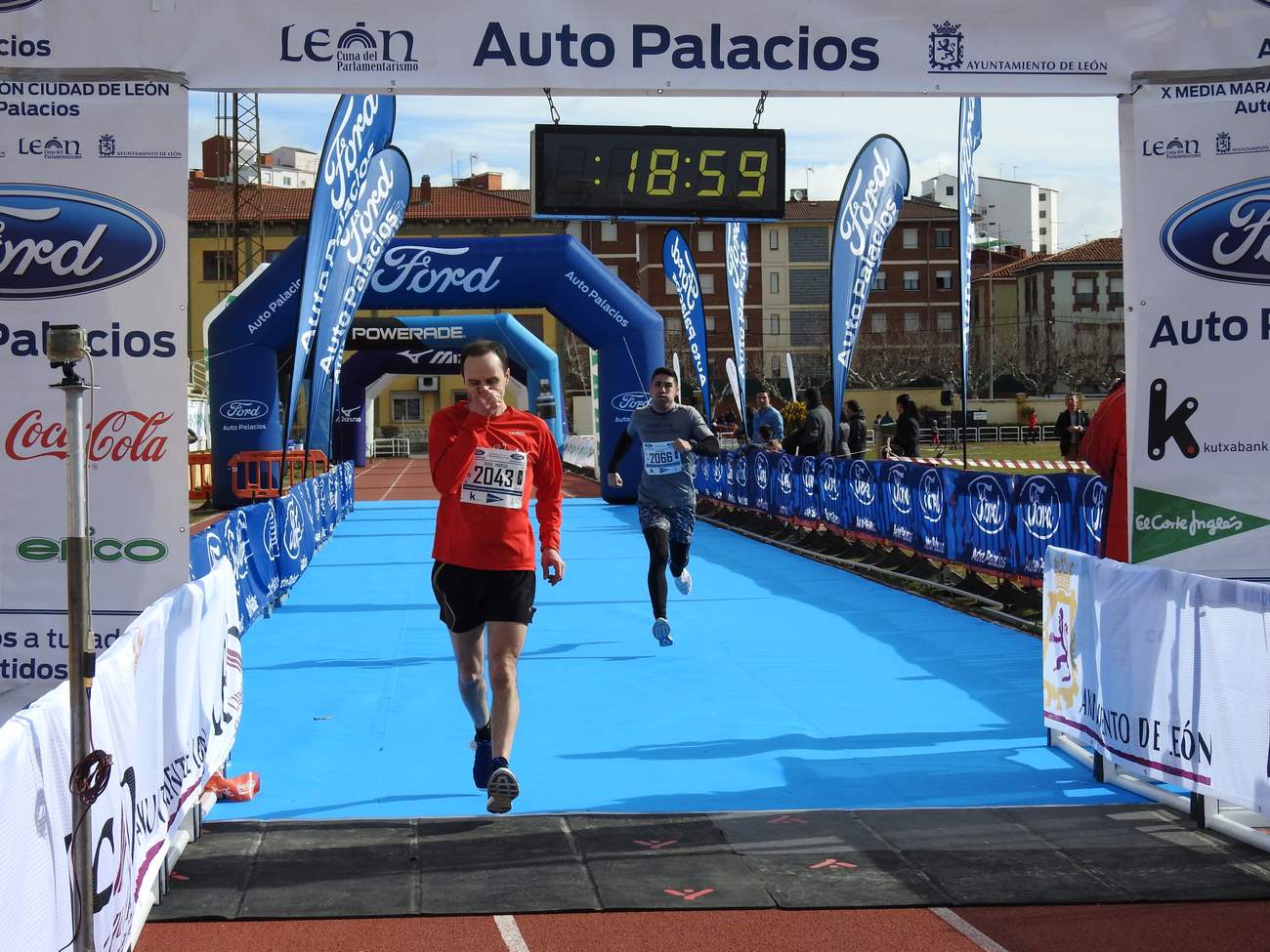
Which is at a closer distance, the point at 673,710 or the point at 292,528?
the point at 673,710

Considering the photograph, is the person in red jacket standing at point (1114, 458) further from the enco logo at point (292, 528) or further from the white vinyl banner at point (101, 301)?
the enco logo at point (292, 528)

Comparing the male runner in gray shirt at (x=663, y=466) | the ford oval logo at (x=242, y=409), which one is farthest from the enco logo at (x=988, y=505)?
the ford oval logo at (x=242, y=409)

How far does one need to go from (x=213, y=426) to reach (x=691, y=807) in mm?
21080

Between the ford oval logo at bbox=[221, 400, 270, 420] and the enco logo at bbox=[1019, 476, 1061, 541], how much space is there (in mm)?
16851

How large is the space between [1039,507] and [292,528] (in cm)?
715

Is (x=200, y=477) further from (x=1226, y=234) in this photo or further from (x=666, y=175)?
(x=1226, y=234)

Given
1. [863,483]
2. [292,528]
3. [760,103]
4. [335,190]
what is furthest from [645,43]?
[863,483]

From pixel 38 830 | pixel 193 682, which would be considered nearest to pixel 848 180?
pixel 193 682

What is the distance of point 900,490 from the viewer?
14.4 meters

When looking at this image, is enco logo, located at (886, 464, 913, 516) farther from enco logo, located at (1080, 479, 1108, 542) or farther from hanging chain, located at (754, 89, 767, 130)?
hanging chain, located at (754, 89, 767, 130)

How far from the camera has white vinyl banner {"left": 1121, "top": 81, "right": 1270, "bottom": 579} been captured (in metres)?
6.36

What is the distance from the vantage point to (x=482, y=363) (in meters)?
5.82

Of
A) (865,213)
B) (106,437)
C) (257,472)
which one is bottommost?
(257,472)

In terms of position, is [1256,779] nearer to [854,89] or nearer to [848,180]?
[854,89]
